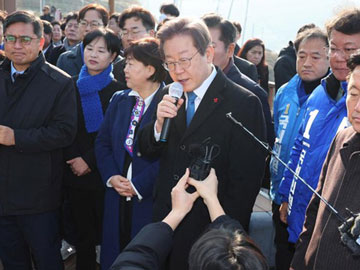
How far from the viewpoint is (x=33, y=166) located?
279cm

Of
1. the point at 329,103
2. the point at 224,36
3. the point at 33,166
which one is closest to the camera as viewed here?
the point at 329,103

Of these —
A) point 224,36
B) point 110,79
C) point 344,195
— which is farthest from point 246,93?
point 110,79

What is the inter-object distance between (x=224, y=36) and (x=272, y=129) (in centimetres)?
90

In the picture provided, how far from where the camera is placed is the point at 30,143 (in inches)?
105

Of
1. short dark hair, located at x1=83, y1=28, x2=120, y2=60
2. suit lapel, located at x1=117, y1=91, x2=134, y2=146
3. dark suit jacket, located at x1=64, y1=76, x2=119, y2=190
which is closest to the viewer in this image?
Result: suit lapel, located at x1=117, y1=91, x2=134, y2=146

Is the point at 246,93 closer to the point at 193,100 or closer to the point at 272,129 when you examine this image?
the point at 193,100

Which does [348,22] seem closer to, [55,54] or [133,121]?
[133,121]

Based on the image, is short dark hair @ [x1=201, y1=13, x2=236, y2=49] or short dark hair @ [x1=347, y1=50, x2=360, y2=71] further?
short dark hair @ [x1=201, y1=13, x2=236, y2=49]

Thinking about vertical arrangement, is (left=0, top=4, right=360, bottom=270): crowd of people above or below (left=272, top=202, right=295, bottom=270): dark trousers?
above

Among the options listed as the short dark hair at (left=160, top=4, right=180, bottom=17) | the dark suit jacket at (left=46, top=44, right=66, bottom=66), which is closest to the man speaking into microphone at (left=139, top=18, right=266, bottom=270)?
the dark suit jacket at (left=46, top=44, right=66, bottom=66)

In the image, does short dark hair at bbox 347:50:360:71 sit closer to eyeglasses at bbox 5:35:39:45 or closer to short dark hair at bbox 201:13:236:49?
short dark hair at bbox 201:13:236:49

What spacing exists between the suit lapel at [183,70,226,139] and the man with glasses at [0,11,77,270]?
1.18m

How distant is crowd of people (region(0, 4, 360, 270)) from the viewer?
5.32 feet

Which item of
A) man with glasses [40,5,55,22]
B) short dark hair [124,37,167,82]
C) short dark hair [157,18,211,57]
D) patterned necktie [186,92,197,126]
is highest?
man with glasses [40,5,55,22]
